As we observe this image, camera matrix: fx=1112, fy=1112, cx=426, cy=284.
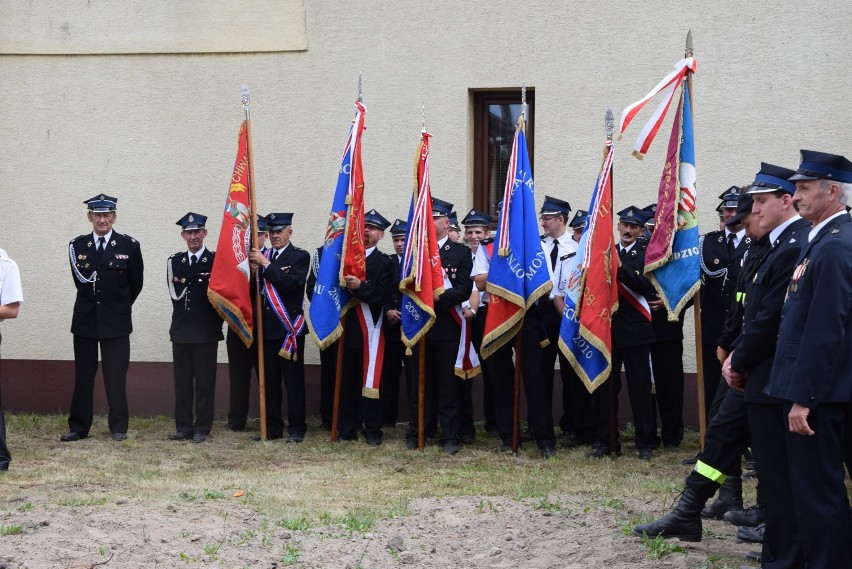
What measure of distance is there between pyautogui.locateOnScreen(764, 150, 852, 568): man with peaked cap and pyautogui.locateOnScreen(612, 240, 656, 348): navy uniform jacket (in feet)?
13.8

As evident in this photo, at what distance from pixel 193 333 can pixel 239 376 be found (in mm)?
862

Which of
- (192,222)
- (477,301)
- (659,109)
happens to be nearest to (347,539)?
(477,301)

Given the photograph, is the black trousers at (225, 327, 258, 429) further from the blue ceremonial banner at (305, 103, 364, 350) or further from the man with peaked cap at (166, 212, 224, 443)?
the blue ceremonial banner at (305, 103, 364, 350)

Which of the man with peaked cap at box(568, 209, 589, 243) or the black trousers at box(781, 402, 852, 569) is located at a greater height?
the man with peaked cap at box(568, 209, 589, 243)

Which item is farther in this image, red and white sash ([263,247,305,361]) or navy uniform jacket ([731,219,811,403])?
red and white sash ([263,247,305,361])

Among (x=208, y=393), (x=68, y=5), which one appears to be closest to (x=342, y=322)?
(x=208, y=393)

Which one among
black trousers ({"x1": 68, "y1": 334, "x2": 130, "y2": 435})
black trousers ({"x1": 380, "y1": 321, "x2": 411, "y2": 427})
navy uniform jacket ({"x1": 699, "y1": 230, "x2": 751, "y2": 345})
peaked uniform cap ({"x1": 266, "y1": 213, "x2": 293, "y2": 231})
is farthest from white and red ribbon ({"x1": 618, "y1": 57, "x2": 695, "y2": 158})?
black trousers ({"x1": 68, "y1": 334, "x2": 130, "y2": 435})

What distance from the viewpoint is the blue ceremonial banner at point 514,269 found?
9258 mm

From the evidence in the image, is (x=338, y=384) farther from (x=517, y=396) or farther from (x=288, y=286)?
(x=517, y=396)

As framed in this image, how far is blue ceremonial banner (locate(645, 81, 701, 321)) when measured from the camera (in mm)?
8453

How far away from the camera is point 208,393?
10.3 meters

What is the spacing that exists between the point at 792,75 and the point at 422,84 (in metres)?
3.55

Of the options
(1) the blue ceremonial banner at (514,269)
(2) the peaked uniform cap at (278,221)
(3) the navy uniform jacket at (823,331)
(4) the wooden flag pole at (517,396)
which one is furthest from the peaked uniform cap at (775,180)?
(2) the peaked uniform cap at (278,221)

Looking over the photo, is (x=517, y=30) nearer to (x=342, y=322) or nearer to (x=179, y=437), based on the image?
(x=342, y=322)
